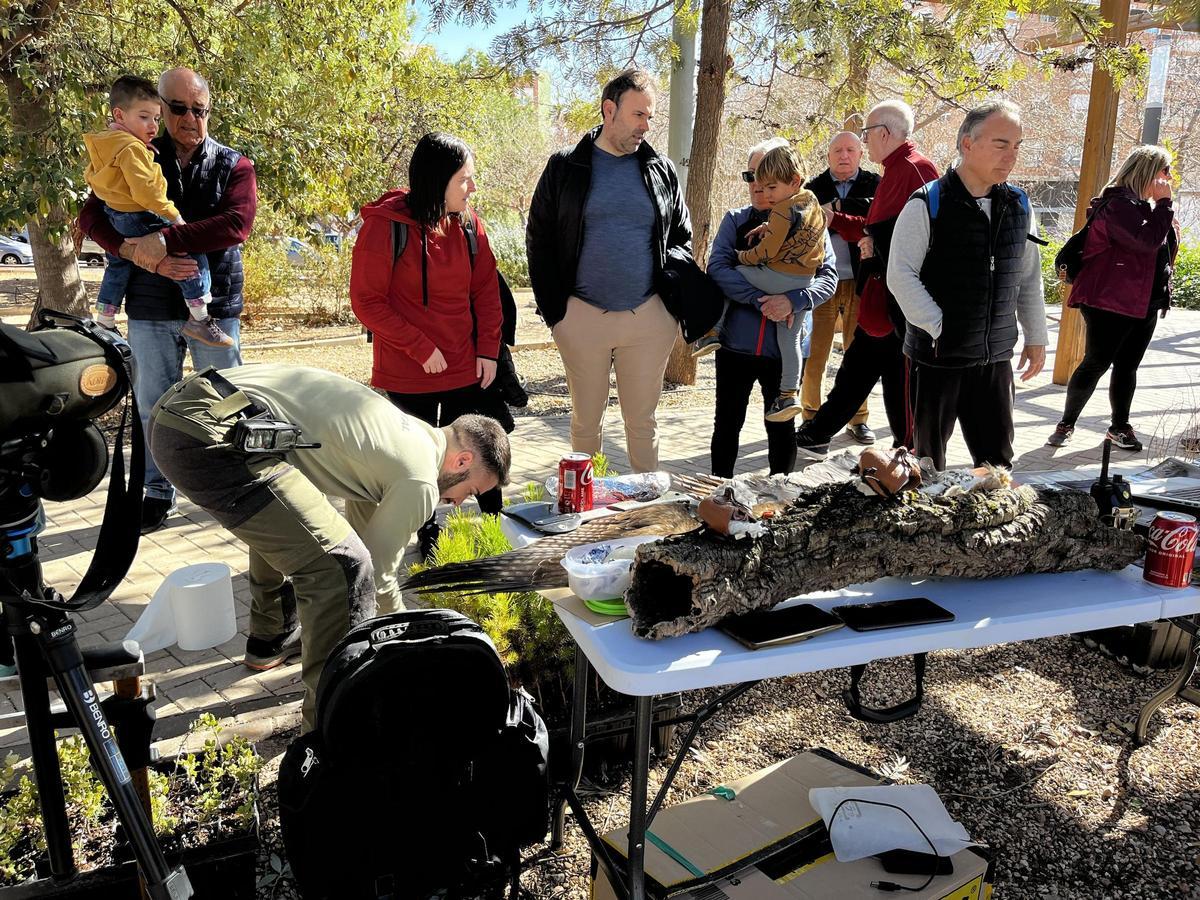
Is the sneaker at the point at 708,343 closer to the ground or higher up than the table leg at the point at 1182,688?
higher up

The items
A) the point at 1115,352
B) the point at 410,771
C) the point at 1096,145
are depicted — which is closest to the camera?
the point at 410,771

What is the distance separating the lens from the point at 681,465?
6.06m

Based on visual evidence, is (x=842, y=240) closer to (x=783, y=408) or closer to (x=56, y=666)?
A: (x=783, y=408)

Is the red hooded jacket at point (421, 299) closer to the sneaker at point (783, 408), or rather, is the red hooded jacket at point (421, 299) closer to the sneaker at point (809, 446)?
the sneaker at point (783, 408)

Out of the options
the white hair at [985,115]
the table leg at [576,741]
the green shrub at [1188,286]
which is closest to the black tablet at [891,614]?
the table leg at [576,741]

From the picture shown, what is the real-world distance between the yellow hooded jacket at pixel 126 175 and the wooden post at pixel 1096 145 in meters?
7.18

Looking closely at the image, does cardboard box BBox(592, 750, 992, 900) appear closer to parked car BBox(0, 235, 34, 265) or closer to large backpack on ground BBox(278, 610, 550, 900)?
large backpack on ground BBox(278, 610, 550, 900)

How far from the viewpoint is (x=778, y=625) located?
6.59 feet

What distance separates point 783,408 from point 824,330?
2.03 meters

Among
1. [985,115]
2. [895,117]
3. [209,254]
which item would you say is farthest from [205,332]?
[895,117]

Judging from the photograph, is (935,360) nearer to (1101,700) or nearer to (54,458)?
(1101,700)

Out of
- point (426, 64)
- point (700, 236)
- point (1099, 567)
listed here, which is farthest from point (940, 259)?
point (426, 64)

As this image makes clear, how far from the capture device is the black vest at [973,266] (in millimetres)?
3783

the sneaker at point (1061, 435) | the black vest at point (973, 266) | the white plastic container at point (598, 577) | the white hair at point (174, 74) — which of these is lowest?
the sneaker at point (1061, 435)
